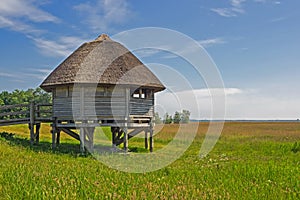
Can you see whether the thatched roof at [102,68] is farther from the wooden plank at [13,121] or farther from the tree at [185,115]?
the wooden plank at [13,121]

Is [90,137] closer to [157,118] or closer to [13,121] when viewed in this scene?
[13,121]

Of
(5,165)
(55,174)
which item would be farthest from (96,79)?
(55,174)

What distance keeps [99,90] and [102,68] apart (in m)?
1.16

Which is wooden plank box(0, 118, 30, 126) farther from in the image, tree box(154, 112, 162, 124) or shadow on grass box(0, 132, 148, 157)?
tree box(154, 112, 162, 124)

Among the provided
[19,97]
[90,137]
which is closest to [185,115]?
[90,137]

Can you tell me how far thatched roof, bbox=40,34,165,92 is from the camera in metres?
18.6

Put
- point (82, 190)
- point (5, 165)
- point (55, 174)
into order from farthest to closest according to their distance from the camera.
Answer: point (5, 165) < point (55, 174) < point (82, 190)

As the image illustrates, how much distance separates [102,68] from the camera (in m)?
19.1

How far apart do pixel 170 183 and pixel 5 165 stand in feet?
19.1

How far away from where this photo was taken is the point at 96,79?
18438mm

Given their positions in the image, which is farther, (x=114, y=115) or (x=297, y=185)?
(x=114, y=115)

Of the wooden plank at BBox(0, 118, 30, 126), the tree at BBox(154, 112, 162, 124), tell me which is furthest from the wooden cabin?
the wooden plank at BBox(0, 118, 30, 126)

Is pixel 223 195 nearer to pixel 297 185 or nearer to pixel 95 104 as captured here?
pixel 297 185

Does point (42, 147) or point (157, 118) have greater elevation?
point (157, 118)
